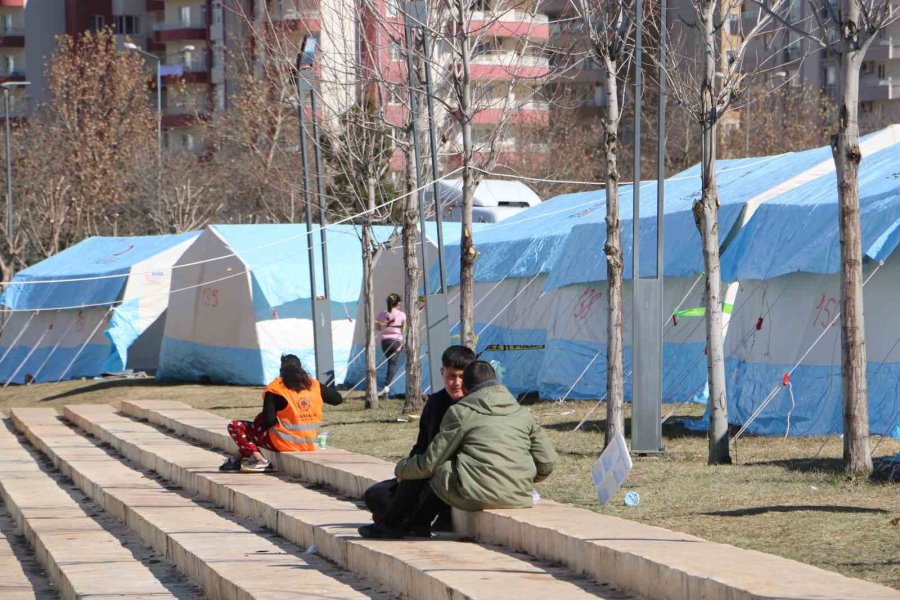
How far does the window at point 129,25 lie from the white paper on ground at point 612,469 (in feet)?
258

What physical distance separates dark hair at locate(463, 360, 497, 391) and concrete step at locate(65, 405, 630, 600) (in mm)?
910

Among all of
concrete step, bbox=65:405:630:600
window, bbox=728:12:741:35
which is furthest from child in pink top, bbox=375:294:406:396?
concrete step, bbox=65:405:630:600

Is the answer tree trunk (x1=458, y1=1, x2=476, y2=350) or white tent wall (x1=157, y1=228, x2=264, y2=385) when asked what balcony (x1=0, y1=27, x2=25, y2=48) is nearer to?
white tent wall (x1=157, y1=228, x2=264, y2=385)

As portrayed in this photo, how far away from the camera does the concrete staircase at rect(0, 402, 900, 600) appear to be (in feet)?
21.6

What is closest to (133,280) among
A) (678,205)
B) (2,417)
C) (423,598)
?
(2,417)

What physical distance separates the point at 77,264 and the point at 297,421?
22312 millimetres

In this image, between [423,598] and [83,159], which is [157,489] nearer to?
[423,598]

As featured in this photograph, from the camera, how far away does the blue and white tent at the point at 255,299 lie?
90.1 feet

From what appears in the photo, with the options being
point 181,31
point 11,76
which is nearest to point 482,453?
point 181,31

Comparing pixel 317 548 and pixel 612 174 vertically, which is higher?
pixel 612 174

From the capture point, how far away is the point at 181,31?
7925 centimetres

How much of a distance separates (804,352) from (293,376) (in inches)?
199

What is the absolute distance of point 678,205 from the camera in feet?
63.2

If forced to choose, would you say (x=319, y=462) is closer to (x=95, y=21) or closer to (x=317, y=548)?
(x=317, y=548)
